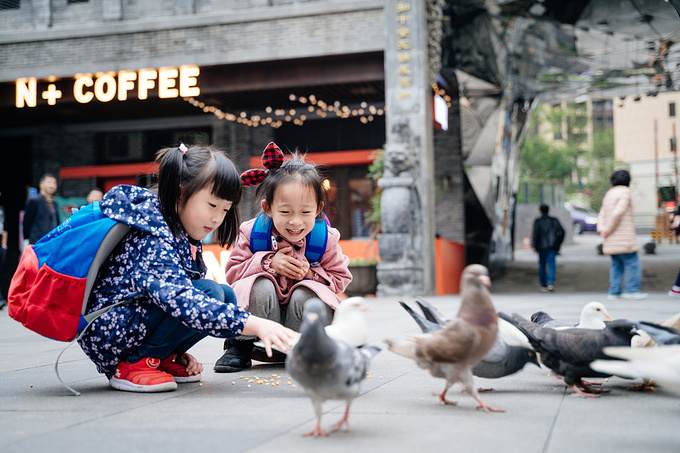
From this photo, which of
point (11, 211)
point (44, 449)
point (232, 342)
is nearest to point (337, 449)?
point (44, 449)

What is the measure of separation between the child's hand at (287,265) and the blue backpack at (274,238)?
0.48ft

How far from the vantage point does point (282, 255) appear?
3934 millimetres

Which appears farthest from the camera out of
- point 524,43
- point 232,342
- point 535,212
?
point 535,212

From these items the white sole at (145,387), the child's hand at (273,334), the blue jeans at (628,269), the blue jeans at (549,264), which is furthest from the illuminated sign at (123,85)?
the child's hand at (273,334)

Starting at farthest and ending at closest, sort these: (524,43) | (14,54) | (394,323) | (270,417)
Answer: (524,43) → (14,54) → (394,323) → (270,417)

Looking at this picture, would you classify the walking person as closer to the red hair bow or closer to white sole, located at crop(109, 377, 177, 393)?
the red hair bow

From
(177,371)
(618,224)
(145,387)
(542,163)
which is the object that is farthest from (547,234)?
(542,163)

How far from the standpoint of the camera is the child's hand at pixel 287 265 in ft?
12.8

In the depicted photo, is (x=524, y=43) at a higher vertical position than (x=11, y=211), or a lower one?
higher

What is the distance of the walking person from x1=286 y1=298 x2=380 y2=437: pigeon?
27.9 ft

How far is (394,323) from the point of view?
23.1 feet

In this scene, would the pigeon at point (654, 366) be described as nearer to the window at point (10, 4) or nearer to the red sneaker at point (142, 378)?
the red sneaker at point (142, 378)

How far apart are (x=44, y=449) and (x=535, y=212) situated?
30278 millimetres

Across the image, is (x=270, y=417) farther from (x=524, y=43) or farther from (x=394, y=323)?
(x=524, y=43)
